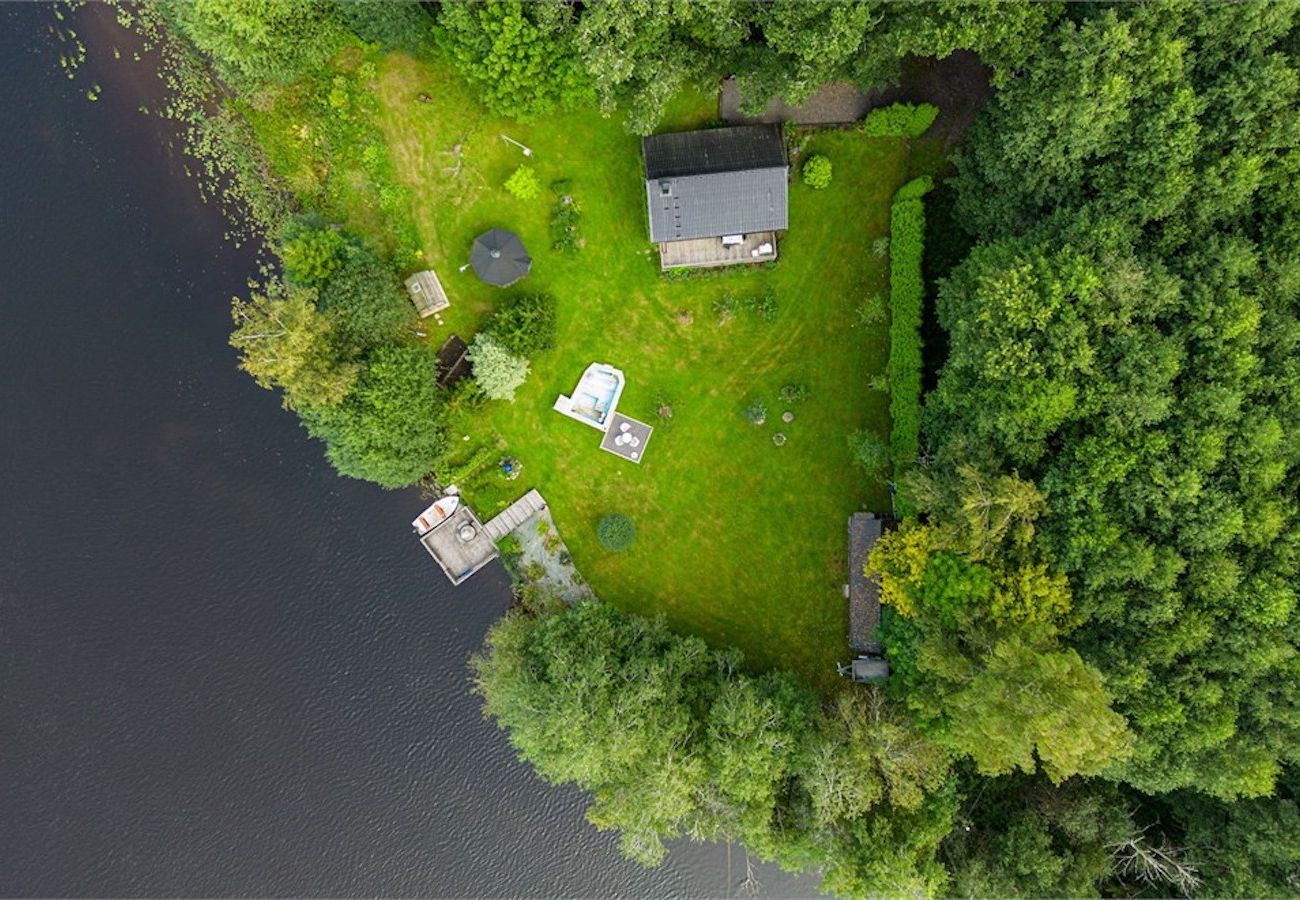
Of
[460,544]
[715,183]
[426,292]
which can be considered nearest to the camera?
[715,183]

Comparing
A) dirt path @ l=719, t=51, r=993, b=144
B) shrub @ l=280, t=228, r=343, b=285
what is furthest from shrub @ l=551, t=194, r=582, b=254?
shrub @ l=280, t=228, r=343, b=285

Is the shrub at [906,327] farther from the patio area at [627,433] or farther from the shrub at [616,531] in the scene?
the shrub at [616,531]

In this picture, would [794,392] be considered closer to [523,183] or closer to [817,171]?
[817,171]

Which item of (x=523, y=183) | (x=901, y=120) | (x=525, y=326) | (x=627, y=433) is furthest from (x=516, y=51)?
(x=901, y=120)

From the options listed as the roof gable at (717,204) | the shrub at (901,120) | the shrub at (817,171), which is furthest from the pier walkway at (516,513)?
the shrub at (901,120)

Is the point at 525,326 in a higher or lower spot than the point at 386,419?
higher

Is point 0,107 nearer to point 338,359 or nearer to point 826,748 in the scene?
point 338,359
